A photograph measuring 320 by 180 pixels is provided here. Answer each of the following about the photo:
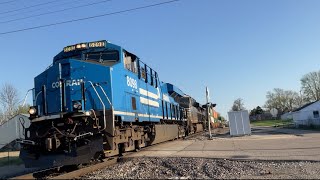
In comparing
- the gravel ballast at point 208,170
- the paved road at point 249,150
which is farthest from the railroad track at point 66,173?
the paved road at point 249,150

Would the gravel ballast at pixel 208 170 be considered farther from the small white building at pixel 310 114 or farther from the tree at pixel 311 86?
the tree at pixel 311 86

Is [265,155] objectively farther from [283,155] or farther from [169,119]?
[169,119]

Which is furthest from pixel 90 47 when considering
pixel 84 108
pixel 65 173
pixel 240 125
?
pixel 240 125

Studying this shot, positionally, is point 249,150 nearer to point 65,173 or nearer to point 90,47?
point 90,47

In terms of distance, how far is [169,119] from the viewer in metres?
23.2

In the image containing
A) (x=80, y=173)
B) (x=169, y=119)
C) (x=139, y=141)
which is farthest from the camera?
(x=169, y=119)

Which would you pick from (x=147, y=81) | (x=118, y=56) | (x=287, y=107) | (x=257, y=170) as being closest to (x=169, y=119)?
(x=147, y=81)

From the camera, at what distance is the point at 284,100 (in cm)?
12638

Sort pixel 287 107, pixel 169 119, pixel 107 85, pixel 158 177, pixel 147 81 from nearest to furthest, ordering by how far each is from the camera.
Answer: pixel 158 177 → pixel 107 85 → pixel 147 81 → pixel 169 119 → pixel 287 107

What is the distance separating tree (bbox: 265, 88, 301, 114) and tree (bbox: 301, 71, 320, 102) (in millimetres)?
16287

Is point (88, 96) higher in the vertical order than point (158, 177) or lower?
higher

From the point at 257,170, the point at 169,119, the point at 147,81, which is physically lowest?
the point at 257,170

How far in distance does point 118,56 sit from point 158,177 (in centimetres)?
583

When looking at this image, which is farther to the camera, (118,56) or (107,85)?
(118,56)
